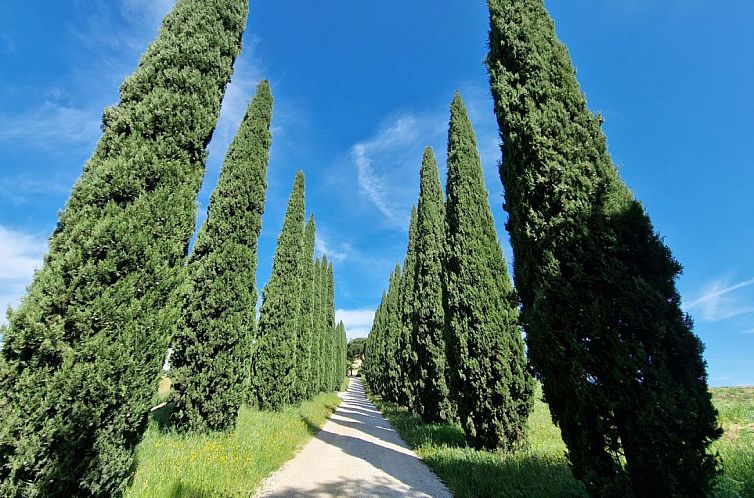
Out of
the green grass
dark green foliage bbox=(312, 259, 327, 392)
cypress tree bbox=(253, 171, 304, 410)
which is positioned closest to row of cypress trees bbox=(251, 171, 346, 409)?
cypress tree bbox=(253, 171, 304, 410)

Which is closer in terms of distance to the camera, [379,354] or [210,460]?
[210,460]

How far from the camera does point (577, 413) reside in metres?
3.99

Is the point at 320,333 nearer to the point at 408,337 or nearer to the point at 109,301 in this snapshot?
the point at 408,337

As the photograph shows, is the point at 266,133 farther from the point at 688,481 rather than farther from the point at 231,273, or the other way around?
the point at 688,481

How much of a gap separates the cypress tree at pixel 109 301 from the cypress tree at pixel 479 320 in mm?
7159

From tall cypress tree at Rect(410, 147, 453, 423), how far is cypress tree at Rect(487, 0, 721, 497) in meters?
8.00

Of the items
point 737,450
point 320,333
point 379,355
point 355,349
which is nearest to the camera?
point 737,450

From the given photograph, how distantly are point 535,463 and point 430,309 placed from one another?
27.6ft

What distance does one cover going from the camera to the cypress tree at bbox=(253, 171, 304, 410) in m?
13.7

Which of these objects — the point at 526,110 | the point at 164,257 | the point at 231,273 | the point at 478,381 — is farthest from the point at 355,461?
the point at 526,110

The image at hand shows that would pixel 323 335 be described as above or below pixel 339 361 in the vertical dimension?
above

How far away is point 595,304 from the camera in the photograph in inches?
151

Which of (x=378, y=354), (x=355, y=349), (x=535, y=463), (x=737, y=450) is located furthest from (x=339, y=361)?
(x=355, y=349)

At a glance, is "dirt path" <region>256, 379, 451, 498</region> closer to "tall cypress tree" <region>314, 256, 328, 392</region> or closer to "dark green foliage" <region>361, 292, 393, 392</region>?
"tall cypress tree" <region>314, 256, 328, 392</region>
